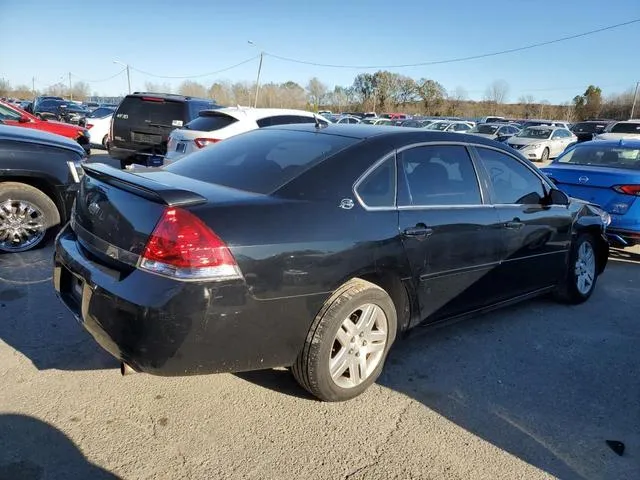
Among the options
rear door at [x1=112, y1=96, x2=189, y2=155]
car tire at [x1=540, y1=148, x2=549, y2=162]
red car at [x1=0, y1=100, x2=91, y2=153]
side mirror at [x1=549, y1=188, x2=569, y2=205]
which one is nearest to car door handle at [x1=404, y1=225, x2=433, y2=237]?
side mirror at [x1=549, y1=188, x2=569, y2=205]

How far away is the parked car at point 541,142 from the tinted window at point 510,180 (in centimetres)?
1739

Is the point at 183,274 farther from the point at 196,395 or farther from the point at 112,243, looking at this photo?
the point at 196,395

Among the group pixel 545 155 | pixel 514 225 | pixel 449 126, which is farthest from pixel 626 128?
pixel 514 225

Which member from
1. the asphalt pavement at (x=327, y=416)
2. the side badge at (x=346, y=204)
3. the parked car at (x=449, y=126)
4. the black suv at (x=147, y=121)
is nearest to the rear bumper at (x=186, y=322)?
the asphalt pavement at (x=327, y=416)

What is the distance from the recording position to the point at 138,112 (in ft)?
33.0

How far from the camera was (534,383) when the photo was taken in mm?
3568

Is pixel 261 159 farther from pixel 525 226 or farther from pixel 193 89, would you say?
pixel 193 89

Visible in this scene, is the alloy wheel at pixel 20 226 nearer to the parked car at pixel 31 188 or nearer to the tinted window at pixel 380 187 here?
the parked car at pixel 31 188

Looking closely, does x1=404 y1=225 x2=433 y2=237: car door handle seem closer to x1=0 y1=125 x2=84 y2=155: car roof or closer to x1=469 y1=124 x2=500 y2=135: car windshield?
x1=0 y1=125 x2=84 y2=155: car roof

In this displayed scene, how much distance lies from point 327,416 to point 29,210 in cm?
429

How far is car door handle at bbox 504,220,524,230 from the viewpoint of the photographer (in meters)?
4.13

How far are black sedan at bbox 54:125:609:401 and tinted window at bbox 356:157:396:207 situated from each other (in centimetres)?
1

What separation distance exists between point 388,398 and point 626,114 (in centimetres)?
7221

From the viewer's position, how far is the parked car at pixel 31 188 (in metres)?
5.47
